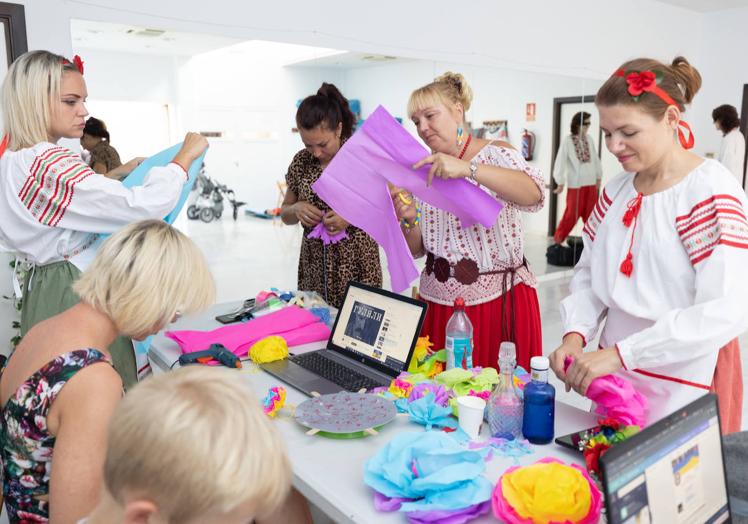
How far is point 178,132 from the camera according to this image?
3.81 m

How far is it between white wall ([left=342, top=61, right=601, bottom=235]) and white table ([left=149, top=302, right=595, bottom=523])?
3.13m

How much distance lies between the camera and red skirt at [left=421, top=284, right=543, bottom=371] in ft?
7.29

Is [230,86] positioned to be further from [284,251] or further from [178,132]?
[284,251]

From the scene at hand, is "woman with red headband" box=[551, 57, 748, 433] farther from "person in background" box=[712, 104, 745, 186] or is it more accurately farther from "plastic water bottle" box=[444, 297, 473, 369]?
"person in background" box=[712, 104, 745, 186]

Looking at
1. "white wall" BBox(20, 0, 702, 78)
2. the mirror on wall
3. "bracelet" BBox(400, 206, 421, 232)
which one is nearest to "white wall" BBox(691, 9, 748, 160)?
"white wall" BBox(20, 0, 702, 78)

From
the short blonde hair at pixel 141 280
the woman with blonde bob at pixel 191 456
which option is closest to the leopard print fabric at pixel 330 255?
the short blonde hair at pixel 141 280

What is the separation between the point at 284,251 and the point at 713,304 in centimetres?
436

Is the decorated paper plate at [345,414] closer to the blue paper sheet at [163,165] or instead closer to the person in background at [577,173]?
the blue paper sheet at [163,165]

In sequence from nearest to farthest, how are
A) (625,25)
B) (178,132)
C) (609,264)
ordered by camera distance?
(609,264)
(178,132)
(625,25)

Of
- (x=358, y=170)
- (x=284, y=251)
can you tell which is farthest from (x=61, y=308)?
(x=284, y=251)

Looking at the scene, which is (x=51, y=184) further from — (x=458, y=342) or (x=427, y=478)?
(x=427, y=478)

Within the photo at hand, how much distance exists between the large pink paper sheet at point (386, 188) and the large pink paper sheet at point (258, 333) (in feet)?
1.23

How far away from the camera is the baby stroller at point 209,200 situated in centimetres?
396

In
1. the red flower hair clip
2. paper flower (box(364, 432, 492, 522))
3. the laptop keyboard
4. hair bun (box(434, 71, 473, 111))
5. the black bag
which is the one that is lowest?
the black bag
